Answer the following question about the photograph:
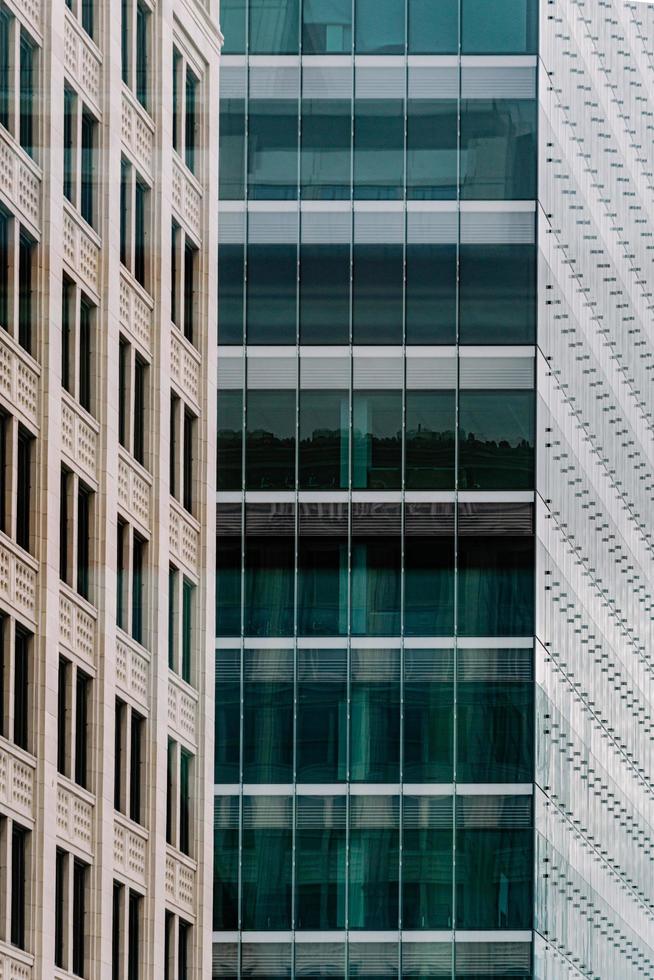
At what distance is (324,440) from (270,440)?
103 centimetres

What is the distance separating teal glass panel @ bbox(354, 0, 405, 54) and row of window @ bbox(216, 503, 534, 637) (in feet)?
28.9

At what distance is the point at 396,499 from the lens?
57031 millimetres

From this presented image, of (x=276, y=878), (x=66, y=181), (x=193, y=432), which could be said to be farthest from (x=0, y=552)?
(x=276, y=878)

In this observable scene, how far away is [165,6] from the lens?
3856 centimetres

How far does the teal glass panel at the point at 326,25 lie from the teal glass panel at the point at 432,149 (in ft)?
7.15

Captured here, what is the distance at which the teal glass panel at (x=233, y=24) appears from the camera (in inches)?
2277

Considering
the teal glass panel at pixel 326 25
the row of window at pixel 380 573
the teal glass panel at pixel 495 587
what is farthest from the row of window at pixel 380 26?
the teal glass panel at pixel 495 587

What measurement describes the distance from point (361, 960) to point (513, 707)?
17.9ft

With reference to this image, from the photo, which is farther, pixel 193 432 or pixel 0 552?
pixel 193 432

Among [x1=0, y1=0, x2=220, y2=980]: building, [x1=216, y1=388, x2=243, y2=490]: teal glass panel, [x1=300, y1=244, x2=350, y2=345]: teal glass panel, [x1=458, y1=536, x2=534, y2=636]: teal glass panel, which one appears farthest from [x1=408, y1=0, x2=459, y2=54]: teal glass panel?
[x1=0, y1=0, x2=220, y2=980]: building

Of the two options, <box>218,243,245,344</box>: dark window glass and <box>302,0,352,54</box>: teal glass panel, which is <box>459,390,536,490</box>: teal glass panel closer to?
<box>218,243,245,344</box>: dark window glass

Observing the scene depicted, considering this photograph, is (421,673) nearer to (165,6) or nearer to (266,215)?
(266,215)

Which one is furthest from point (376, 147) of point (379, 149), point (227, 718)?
point (227, 718)

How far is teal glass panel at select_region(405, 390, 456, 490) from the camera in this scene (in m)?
56.8
